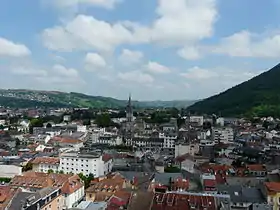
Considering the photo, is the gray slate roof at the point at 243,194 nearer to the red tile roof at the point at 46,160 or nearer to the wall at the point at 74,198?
the wall at the point at 74,198

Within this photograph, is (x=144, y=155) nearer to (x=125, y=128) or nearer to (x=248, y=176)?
(x=248, y=176)

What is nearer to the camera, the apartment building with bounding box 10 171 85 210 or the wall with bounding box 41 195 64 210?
the wall with bounding box 41 195 64 210

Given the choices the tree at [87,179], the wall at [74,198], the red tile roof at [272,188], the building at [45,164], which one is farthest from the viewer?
the building at [45,164]

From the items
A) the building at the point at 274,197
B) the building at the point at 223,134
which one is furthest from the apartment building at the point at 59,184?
the building at the point at 223,134

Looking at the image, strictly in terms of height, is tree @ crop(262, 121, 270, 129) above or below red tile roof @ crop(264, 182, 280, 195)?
above

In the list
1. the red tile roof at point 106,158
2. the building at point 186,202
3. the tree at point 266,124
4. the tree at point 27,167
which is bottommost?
the tree at point 27,167

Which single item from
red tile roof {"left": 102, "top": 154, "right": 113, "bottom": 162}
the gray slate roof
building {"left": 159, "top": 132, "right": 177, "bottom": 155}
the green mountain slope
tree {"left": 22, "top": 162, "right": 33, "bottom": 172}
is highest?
the green mountain slope

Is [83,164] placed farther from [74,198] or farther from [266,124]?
[266,124]

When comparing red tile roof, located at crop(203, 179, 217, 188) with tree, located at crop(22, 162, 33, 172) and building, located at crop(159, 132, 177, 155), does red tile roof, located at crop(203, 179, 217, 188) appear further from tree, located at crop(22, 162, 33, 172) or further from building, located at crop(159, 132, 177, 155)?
building, located at crop(159, 132, 177, 155)

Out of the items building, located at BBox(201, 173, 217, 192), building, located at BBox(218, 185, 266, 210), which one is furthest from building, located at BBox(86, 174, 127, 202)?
building, located at BBox(218, 185, 266, 210)
